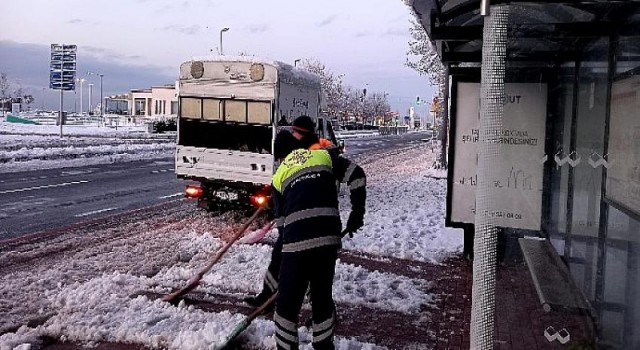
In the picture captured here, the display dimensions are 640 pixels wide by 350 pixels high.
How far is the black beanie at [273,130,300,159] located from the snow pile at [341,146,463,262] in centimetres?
502

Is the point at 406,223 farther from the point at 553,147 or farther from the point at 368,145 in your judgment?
the point at 368,145

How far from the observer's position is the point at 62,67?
3847 centimetres

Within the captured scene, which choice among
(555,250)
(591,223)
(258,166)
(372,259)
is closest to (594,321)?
(591,223)

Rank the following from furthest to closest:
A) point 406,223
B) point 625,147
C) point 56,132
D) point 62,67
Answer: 1. point 56,132
2. point 62,67
3. point 406,223
4. point 625,147

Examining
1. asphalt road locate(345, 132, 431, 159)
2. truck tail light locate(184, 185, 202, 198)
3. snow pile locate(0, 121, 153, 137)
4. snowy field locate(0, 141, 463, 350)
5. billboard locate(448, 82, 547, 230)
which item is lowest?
snowy field locate(0, 141, 463, 350)

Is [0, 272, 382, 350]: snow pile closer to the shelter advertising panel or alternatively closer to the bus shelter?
the bus shelter

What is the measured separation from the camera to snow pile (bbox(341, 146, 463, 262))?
32.9 feet

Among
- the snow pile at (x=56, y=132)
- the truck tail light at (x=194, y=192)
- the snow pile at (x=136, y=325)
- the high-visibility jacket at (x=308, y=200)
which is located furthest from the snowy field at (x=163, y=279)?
the snow pile at (x=56, y=132)

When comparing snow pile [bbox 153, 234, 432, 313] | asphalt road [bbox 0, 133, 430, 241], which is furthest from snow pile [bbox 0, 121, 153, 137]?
snow pile [bbox 153, 234, 432, 313]

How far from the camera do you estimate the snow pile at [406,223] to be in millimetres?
10039

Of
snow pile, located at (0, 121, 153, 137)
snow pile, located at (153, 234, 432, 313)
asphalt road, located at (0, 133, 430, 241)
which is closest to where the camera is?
snow pile, located at (153, 234, 432, 313)

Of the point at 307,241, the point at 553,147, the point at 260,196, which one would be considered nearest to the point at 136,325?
the point at 307,241

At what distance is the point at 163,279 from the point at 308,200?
12.2 ft

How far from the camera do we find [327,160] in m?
4.84
